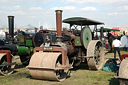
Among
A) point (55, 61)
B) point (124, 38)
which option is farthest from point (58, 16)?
point (124, 38)

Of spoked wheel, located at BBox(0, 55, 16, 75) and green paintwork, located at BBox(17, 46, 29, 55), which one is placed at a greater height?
green paintwork, located at BBox(17, 46, 29, 55)

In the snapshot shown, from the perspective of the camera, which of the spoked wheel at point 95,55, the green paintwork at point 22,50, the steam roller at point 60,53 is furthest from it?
the green paintwork at point 22,50

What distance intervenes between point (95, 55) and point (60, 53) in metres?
2.32

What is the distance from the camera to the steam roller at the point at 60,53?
500 cm

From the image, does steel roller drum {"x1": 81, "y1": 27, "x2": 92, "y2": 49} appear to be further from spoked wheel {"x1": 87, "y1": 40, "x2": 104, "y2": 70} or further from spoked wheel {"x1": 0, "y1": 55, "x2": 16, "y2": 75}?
spoked wheel {"x1": 0, "y1": 55, "x2": 16, "y2": 75}

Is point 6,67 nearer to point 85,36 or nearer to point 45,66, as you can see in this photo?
point 45,66

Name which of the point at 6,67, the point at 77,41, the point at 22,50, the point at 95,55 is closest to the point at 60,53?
the point at 77,41

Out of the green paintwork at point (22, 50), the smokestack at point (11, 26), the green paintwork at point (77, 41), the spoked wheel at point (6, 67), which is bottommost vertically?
the spoked wheel at point (6, 67)

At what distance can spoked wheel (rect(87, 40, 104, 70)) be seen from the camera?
659 cm

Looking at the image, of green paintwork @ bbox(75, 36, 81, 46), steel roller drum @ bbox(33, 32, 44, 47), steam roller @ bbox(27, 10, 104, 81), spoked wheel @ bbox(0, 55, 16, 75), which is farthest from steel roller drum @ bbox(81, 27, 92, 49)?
spoked wheel @ bbox(0, 55, 16, 75)

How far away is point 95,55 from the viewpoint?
7066 mm

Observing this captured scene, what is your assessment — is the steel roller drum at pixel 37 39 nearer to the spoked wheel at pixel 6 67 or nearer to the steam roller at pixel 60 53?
the steam roller at pixel 60 53

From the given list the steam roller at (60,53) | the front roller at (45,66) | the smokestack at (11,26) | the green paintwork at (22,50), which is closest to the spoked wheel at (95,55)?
the steam roller at (60,53)

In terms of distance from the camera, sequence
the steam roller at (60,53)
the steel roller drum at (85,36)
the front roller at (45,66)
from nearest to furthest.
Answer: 1. the front roller at (45,66)
2. the steam roller at (60,53)
3. the steel roller drum at (85,36)
